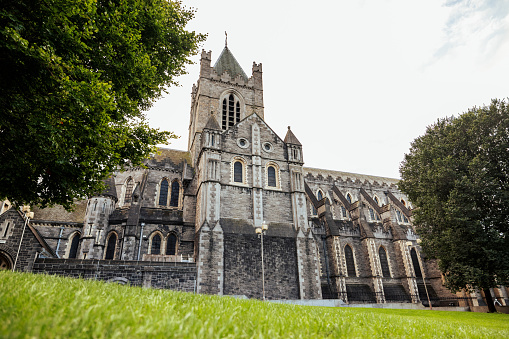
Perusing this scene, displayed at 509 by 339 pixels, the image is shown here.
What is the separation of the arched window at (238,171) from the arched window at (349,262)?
14.3m

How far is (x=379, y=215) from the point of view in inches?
1339

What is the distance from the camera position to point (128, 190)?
90.0 ft

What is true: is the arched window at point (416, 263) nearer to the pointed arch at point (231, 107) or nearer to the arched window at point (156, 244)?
the pointed arch at point (231, 107)

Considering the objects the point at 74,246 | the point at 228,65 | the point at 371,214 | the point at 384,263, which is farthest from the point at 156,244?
the point at 371,214

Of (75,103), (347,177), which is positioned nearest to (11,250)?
(75,103)

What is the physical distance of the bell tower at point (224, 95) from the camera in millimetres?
32438

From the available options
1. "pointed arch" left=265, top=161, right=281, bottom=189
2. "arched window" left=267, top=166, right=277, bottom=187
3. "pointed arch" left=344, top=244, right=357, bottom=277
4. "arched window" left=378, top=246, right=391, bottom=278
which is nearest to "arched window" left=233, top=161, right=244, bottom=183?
"pointed arch" left=265, top=161, right=281, bottom=189

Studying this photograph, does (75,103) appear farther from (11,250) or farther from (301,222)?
(301,222)

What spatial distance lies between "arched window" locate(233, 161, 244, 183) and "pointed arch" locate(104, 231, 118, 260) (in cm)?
1089

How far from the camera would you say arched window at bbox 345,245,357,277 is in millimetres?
28234

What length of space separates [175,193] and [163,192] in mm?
1116

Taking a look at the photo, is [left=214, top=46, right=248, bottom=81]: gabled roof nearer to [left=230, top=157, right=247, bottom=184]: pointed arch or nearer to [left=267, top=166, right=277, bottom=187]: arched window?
[left=230, top=157, right=247, bottom=184]: pointed arch

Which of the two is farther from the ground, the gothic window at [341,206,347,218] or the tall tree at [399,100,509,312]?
the gothic window at [341,206,347,218]

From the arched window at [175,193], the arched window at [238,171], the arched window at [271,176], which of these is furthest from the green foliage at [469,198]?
the arched window at [175,193]
